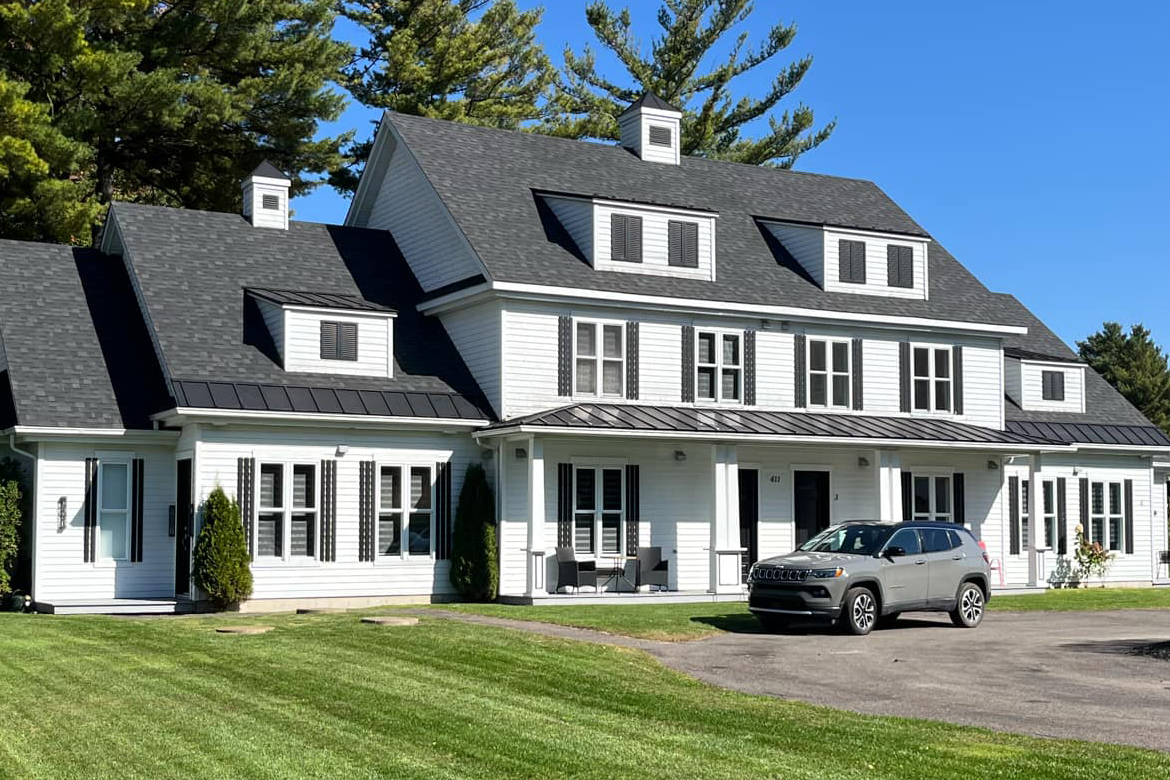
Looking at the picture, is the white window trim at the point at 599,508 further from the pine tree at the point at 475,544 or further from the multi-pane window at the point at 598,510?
the pine tree at the point at 475,544

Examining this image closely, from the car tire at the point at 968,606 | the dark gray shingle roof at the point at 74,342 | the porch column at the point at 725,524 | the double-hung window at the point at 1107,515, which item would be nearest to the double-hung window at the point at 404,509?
the dark gray shingle roof at the point at 74,342

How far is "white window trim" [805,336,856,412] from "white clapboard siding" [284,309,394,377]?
9.19 m

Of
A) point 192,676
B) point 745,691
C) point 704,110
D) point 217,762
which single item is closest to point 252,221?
point 192,676

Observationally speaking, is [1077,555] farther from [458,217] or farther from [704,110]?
[704,110]

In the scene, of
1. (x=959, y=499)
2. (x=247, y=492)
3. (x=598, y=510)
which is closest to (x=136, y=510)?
(x=247, y=492)

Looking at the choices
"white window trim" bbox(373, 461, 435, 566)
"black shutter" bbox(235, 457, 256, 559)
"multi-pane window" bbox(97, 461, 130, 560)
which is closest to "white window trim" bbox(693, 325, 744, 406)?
"white window trim" bbox(373, 461, 435, 566)

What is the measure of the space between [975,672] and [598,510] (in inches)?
491

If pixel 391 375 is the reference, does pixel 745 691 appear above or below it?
below

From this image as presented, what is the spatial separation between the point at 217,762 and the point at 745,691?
6075 mm

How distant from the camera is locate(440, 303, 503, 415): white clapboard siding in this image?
28.2 meters

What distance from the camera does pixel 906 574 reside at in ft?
73.5

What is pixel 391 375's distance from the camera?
92.7 ft

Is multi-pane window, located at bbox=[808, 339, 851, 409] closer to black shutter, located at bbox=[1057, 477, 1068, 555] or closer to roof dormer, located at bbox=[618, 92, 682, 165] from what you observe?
roof dormer, located at bbox=[618, 92, 682, 165]

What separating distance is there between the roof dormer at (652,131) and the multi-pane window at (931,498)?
31.4 feet
